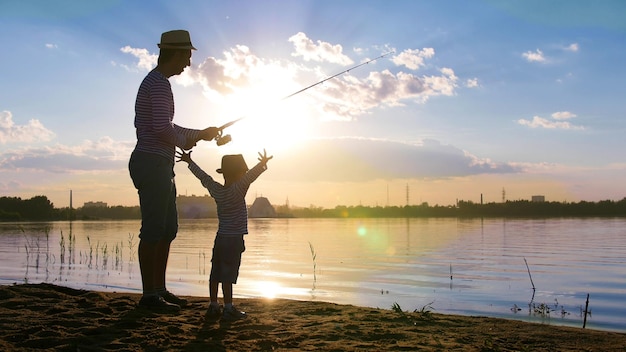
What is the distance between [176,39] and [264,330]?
3345mm

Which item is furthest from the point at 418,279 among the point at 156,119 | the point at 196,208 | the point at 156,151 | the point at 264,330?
the point at 196,208

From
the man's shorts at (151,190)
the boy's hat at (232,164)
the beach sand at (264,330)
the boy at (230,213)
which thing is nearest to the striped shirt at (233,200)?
the boy at (230,213)

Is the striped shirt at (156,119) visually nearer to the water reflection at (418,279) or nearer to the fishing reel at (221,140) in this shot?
the fishing reel at (221,140)

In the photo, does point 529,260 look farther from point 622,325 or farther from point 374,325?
point 374,325

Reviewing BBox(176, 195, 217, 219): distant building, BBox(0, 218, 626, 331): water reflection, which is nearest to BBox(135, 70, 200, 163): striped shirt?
Answer: BBox(0, 218, 626, 331): water reflection

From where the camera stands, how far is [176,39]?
6145 millimetres

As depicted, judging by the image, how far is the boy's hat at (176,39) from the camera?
614 centimetres

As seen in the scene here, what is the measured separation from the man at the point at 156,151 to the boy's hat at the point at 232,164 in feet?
1.39

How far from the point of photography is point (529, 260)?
18438mm

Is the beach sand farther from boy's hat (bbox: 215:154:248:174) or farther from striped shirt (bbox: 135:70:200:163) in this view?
striped shirt (bbox: 135:70:200:163)

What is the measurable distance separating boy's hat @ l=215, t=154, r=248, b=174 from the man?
42 centimetres

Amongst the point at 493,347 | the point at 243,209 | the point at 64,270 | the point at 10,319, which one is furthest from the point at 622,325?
the point at 64,270

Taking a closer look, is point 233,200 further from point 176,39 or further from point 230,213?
point 176,39

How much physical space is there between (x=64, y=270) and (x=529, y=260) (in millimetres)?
14497
